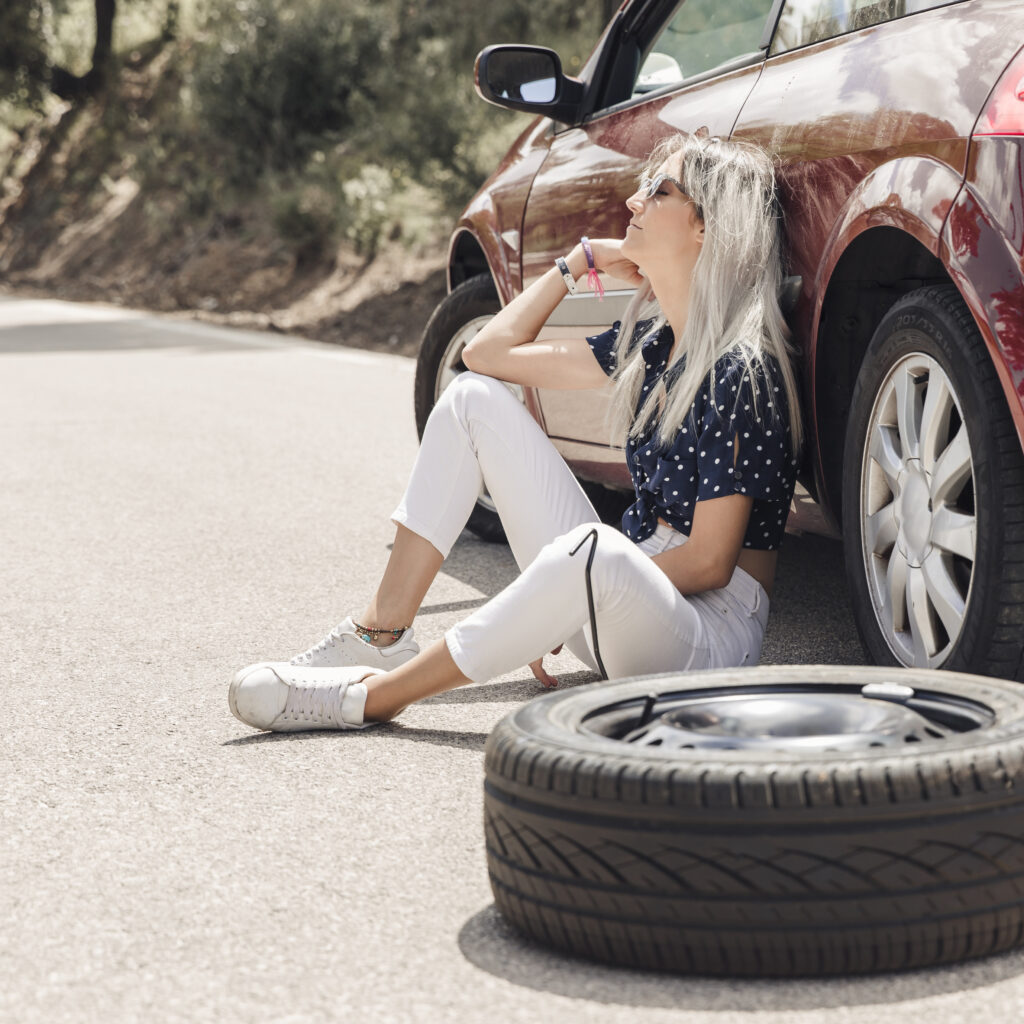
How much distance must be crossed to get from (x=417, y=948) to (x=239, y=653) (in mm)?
1973

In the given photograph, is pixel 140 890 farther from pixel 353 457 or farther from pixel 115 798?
pixel 353 457

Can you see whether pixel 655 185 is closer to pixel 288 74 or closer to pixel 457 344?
pixel 457 344

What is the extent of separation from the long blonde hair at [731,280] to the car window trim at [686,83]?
403mm

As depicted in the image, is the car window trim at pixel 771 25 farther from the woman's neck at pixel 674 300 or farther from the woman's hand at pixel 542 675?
the woman's hand at pixel 542 675

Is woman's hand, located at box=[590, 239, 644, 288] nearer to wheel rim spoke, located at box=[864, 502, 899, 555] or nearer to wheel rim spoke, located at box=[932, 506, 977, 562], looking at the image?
wheel rim spoke, located at box=[864, 502, 899, 555]

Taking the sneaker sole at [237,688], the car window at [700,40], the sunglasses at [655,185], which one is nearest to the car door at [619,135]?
the car window at [700,40]

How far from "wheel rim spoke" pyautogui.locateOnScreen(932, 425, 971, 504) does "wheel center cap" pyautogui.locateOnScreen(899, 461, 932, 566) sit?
0.04 meters

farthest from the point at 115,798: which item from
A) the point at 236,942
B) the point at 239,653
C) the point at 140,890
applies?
the point at 239,653

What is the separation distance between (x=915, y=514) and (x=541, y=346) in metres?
1.17

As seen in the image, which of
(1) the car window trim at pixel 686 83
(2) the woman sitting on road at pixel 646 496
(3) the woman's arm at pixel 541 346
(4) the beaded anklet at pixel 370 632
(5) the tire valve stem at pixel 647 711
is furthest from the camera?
(3) the woman's arm at pixel 541 346

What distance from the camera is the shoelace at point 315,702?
130 inches

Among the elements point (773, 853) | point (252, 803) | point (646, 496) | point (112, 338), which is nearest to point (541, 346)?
point (646, 496)

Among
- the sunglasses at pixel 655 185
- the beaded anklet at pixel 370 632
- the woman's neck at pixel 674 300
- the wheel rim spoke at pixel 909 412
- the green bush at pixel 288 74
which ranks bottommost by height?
the beaded anklet at pixel 370 632

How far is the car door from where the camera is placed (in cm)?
400
